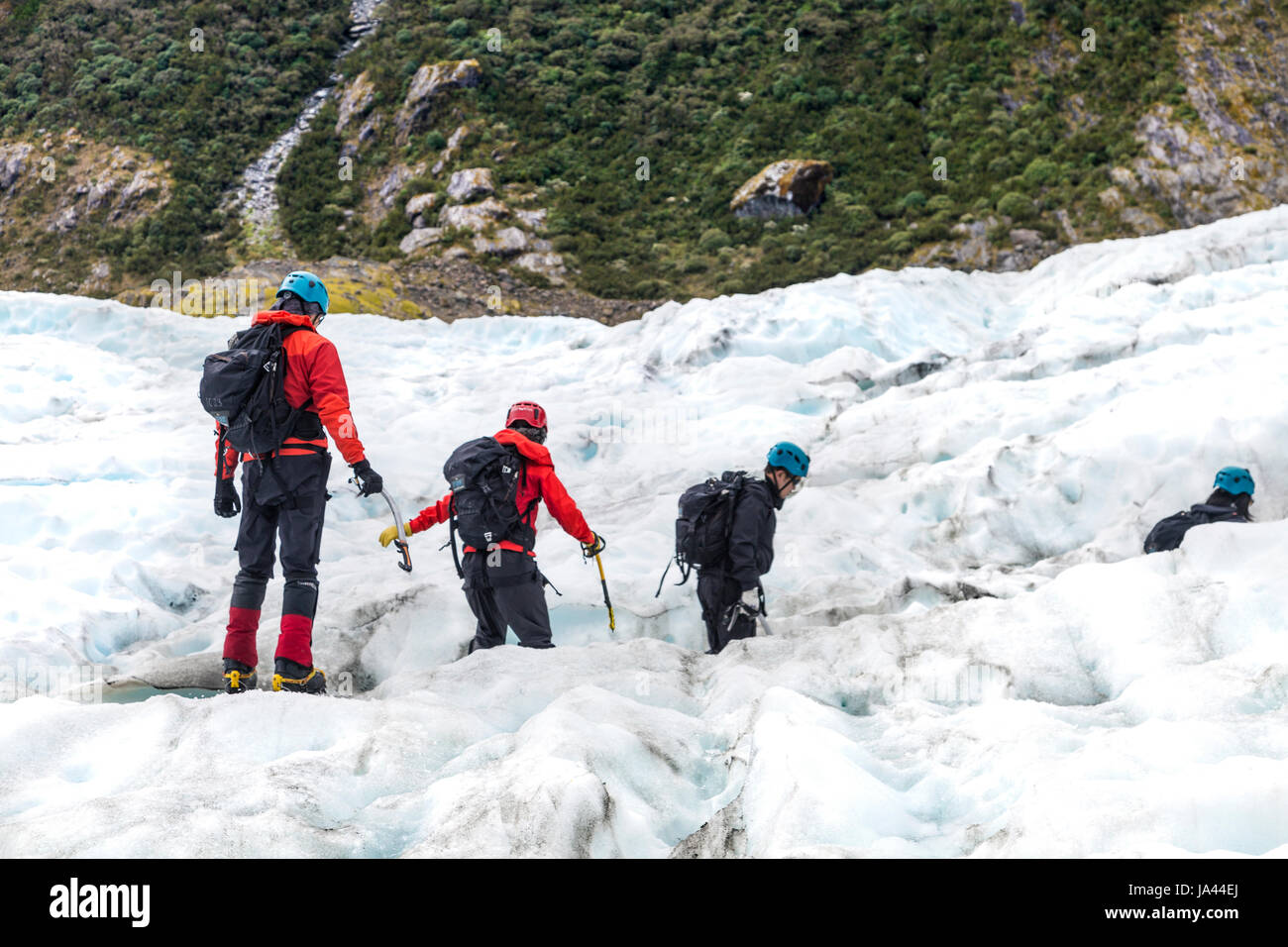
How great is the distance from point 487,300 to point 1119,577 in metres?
21.2

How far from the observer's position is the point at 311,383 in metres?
5.12

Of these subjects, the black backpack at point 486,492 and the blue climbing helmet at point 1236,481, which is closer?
the black backpack at point 486,492

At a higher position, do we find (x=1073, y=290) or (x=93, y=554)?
(x=1073, y=290)

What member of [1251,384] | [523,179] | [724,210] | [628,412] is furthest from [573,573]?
[523,179]

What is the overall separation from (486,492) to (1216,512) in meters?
4.81

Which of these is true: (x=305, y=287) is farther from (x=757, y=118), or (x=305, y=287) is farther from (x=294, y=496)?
(x=757, y=118)

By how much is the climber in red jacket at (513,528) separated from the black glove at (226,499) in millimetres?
866

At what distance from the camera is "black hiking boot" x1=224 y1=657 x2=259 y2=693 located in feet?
17.2

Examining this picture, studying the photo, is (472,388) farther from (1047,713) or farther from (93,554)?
(1047,713)

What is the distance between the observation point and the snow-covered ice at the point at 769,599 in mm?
3225

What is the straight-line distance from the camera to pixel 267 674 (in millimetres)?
5914

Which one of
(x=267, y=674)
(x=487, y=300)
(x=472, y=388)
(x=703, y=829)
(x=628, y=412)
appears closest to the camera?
(x=703, y=829)

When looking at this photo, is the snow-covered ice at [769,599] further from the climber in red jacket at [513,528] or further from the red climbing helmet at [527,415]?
the red climbing helmet at [527,415]

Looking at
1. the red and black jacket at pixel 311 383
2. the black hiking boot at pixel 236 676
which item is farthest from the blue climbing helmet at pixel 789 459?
the black hiking boot at pixel 236 676
